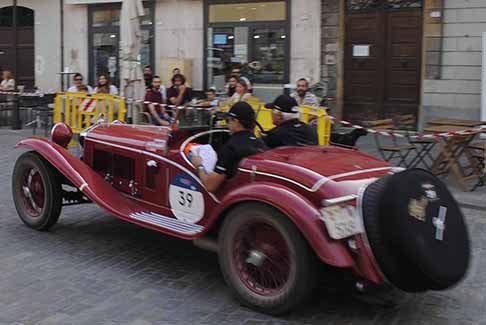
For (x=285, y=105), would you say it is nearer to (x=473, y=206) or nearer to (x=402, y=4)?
(x=473, y=206)

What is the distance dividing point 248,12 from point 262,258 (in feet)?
38.4

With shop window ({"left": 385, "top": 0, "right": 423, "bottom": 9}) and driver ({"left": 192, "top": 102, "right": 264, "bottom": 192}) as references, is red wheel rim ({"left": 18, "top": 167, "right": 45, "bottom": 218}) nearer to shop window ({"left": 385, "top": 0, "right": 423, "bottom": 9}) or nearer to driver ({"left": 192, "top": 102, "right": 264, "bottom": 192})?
driver ({"left": 192, "top": 102, "right": 264, "bottom": 192})

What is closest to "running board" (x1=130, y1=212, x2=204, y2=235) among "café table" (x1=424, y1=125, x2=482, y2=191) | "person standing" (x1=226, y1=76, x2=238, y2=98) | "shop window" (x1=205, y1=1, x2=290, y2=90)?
"café table" (x1=424, y1=125, x2=482, y2=191)

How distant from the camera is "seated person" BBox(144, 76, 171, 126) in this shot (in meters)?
12.6

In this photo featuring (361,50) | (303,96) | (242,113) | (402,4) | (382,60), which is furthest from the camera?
(361,50)

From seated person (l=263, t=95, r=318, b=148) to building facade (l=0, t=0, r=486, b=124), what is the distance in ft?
26.6

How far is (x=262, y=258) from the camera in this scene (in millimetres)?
4734

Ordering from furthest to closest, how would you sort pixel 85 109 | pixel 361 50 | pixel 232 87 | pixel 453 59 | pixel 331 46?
pixel 331 46 → pixel 361 50 → pixel 232 87 → pixel 453 59 → pixel 85 109

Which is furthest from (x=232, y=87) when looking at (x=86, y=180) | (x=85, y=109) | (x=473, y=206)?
(x=86, y=180)

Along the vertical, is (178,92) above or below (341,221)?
above

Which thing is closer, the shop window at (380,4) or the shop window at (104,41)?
the shop window at (380,4)

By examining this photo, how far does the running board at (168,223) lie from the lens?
5338 millimetres

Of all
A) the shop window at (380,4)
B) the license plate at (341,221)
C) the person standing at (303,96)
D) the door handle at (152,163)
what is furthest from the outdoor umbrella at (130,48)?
the license plate at (341,221)

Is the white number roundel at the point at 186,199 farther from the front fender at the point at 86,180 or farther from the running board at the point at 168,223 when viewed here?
the front fender at the point at 86,180
